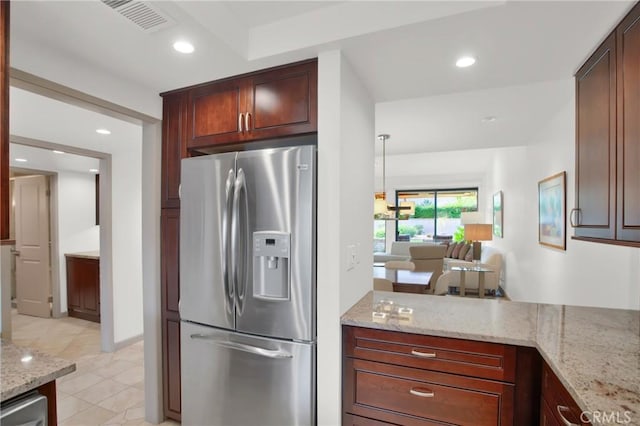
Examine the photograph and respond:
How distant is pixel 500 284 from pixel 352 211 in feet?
18.7

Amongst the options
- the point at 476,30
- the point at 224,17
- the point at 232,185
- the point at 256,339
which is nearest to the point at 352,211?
the point at 232,185

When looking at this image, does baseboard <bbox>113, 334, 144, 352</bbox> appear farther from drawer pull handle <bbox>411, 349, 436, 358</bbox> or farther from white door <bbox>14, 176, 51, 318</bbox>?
drawer pull handle <bbox>411, 349, 436, 358</bbox>

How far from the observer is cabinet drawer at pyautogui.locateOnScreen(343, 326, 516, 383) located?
1.39 meters

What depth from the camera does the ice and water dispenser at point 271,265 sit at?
168cm

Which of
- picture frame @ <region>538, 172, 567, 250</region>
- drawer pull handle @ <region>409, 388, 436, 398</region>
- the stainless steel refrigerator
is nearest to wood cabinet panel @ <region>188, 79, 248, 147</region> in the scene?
the stainless steel refrigerator

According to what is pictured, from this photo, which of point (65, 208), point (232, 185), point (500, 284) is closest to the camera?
point (232, 185)

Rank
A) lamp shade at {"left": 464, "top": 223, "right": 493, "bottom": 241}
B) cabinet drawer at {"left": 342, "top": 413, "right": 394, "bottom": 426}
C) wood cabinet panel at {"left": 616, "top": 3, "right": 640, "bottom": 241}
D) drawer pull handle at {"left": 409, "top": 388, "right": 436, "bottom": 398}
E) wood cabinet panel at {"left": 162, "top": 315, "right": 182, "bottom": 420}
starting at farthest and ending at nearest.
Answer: lamp shade at {"left": 464, "top": 223, "right": 493, "bottom": 241} → wood cabinet panel at {"left": 162, "top": 315, "right": 182, "bottom": 420} → cabinet drawer at {"left": 342, "top": 413, "right": 394, "bottom": 426} → drawer pull handle at {"left": 409, "top": 388, "right": 436, "bottom": 398} → wood cabinet panel at {"left": 616, "top": 3, "right": 640, "bottom": 241}

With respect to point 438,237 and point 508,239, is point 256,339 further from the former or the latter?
point 438,237

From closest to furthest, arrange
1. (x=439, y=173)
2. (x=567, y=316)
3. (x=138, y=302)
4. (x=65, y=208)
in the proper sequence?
(x=567, y=316) < (x=138, y=302) < (x=65, y=208) < (x=439, y=173)

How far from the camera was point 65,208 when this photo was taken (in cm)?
471

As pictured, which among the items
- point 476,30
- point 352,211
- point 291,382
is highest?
point 476,30

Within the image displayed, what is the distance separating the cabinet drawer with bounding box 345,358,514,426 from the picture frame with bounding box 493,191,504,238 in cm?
542

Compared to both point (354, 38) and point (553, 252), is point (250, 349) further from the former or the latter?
point (553, 252)

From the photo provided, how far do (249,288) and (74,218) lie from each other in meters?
4.49
